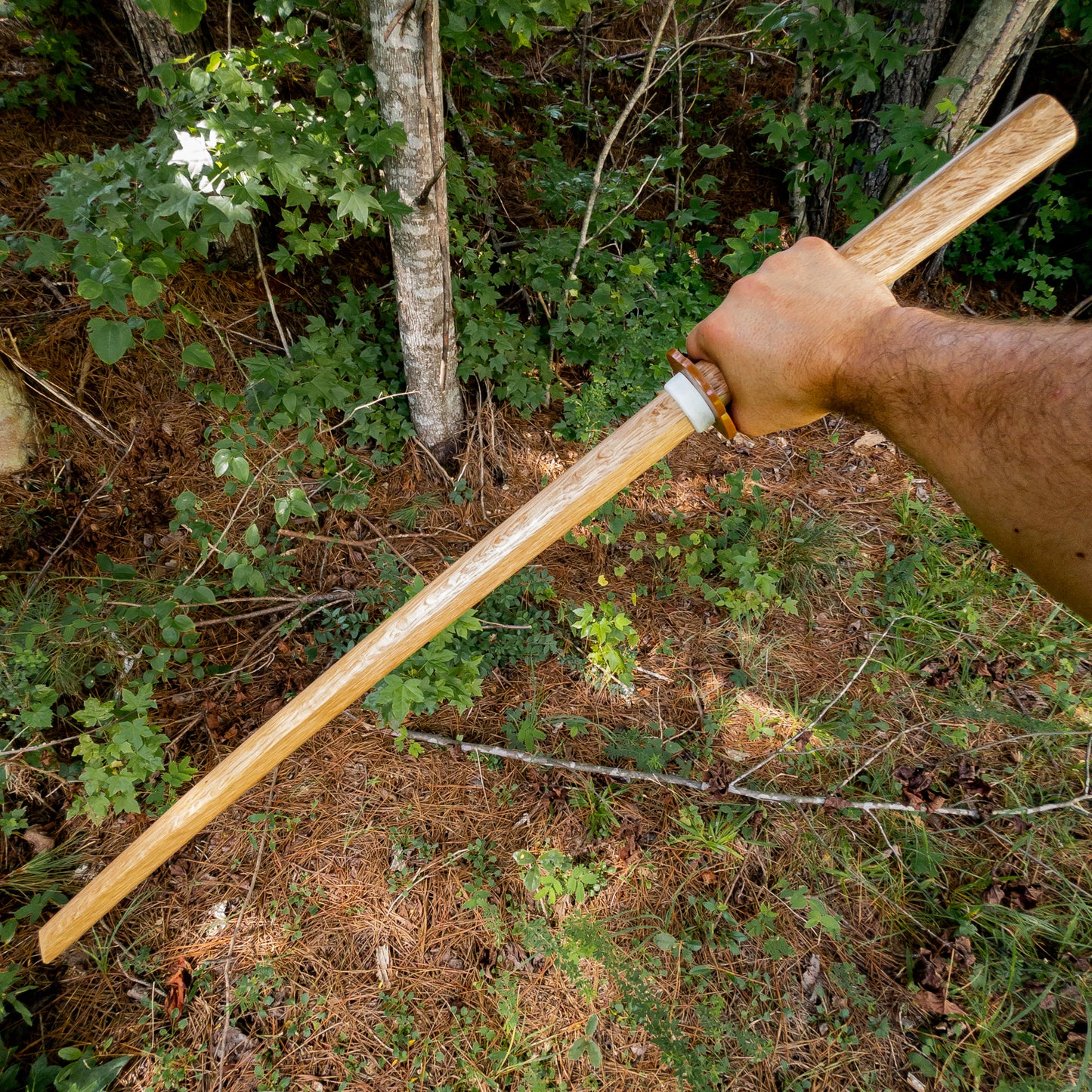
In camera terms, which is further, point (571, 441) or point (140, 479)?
point (571, 441)

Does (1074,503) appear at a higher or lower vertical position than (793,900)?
higher

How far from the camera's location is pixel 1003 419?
3.23ft

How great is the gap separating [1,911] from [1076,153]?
23.2 feet

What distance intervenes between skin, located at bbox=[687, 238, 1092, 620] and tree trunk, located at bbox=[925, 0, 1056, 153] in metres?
2.70

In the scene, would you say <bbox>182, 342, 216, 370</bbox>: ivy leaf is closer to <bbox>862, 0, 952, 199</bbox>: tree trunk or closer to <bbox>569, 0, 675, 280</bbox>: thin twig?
<bbox>569, 0, 675, 280</bbox>: thin twig

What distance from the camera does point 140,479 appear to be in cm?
258

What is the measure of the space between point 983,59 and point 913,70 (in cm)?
52

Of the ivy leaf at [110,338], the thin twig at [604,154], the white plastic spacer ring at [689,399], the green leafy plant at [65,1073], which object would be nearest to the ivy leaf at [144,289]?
the ivy leaf at [110,338]

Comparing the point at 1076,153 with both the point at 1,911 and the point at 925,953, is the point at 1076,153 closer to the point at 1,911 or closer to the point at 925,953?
the point at 925,953

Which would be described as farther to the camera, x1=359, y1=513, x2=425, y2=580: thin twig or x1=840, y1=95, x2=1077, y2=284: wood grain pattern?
x1=359, y1=513, x2=425, y2=580: thin twig

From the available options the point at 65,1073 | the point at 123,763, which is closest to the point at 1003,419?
the point at 123,763

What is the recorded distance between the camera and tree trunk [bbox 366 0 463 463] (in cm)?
182

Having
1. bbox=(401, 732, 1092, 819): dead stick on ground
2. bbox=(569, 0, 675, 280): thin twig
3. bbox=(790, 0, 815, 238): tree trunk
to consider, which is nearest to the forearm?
bbox=(401, 732, 1092, 819): dead stick on ground

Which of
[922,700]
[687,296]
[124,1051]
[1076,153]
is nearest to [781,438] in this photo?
[687,296]
